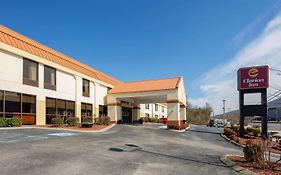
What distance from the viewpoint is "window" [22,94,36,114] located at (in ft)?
82.2

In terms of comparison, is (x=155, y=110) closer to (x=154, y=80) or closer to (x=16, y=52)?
(x=154, y=80)

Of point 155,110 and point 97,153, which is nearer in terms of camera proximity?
point 97,153

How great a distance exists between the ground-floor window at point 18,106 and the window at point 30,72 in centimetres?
134

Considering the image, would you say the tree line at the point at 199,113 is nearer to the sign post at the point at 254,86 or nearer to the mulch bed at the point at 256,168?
the sign post at the point at 254,86

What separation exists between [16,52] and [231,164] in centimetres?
2078

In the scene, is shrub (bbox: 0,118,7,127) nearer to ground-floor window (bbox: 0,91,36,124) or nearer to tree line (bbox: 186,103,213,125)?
ground-floor window (bbox: 0,91,36,124)

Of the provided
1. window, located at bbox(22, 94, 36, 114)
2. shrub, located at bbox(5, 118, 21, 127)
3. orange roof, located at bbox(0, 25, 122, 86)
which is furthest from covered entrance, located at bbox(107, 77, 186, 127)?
shrub, located at bbox(5, 118, 21, 127)

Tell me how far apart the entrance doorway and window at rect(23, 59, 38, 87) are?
17.9 meters

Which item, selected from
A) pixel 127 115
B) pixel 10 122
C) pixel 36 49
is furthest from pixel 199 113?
pixel 10 122

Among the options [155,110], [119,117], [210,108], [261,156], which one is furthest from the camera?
[210,108]

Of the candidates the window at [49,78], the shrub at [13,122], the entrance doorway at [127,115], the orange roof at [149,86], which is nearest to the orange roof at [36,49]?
the window at [49,78]

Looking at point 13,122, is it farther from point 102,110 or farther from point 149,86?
point 149,86

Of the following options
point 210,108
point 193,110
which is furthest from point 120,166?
point 210,108

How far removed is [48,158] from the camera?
9953 mm
